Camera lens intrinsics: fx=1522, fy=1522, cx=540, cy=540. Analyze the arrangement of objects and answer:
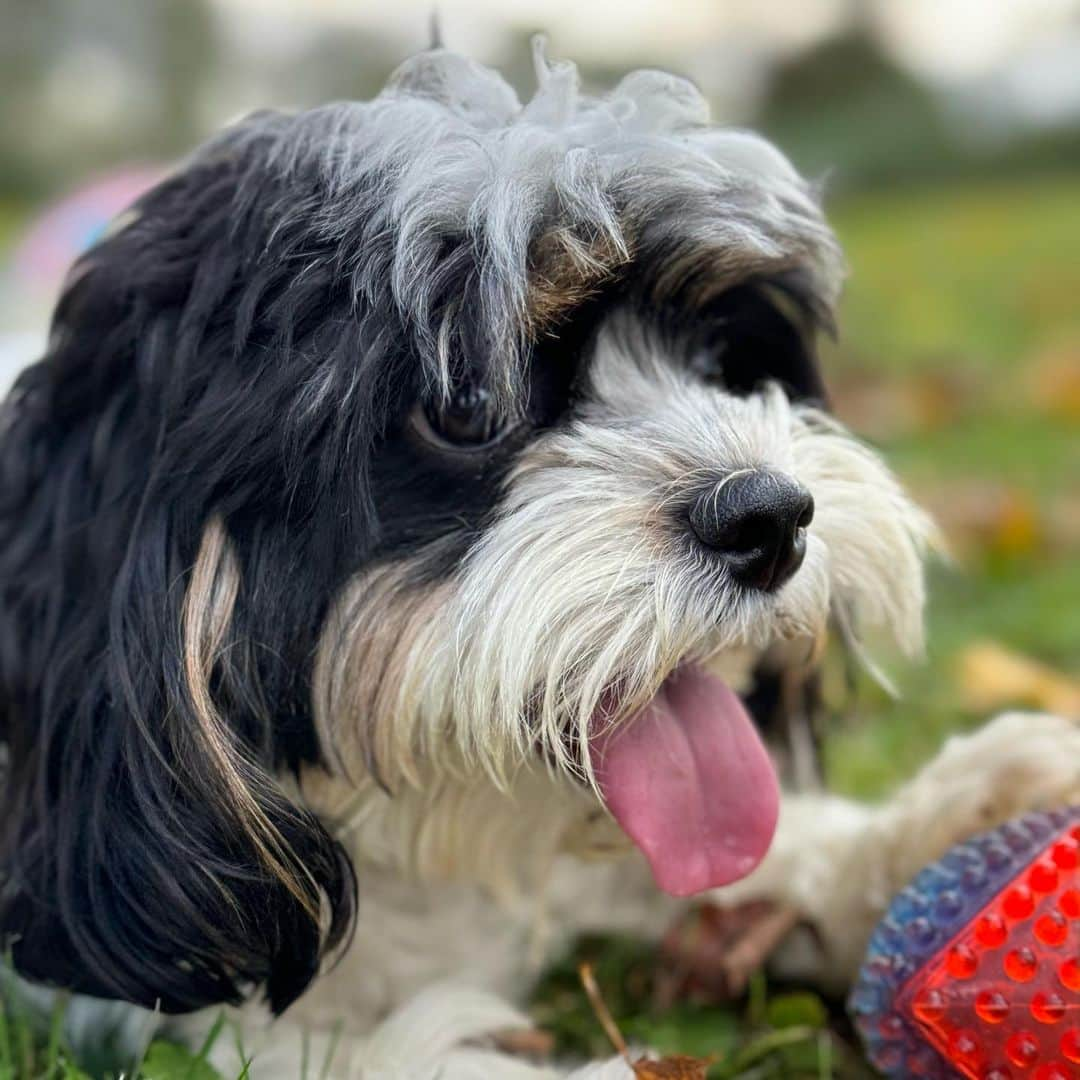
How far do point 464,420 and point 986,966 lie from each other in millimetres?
901

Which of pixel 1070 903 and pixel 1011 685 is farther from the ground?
pixel 1070 903

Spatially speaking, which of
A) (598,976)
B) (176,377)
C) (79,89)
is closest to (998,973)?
(598,976)

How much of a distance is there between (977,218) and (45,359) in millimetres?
11903

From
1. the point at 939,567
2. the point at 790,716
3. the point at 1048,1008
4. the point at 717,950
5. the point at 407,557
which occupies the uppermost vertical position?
the point at 407,557

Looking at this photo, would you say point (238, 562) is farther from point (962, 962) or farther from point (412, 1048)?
point (962, 962)

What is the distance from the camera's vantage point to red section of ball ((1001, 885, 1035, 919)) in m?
1.73

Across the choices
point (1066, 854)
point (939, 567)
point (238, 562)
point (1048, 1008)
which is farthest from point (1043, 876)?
point (939, 567)

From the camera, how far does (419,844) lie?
2.15m

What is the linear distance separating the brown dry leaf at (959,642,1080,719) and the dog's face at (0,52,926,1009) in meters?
1.14

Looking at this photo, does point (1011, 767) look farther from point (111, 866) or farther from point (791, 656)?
point (111, 866)

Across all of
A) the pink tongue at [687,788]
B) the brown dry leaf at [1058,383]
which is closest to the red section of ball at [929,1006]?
the pink tongue at [687,788]

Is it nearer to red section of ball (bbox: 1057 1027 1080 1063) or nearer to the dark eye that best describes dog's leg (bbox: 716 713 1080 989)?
red section of ball (bbox: 1057 1027 1080 1063)

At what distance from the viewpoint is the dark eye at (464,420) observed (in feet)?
6.29

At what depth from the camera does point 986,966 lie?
1.71 m
